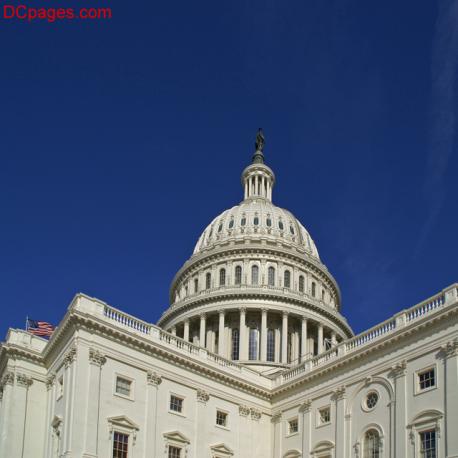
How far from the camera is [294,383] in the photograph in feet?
180

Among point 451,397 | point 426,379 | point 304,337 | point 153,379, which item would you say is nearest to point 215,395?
point 153,379

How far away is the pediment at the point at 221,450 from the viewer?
51191mm

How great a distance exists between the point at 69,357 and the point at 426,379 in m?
23.9

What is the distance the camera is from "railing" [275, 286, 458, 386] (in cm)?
4429

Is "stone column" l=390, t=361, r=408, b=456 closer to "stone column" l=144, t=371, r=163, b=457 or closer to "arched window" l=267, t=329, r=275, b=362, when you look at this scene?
"stone column" l=144, t=371, r=163, b=457

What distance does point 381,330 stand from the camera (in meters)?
49.1

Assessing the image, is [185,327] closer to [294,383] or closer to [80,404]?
[294,383]

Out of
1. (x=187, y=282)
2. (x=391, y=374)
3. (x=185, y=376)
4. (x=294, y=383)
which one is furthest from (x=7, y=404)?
(x=187, y=282)

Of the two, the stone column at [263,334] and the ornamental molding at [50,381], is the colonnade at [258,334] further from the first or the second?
the ornamental molding at [50,381]

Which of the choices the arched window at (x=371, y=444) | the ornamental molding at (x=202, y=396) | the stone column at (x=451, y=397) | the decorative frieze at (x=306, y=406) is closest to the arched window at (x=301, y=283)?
the decorative frieze at (x=306, y=406)

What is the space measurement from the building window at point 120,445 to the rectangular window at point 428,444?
1937 cm

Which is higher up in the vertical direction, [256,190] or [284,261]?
[256,190]

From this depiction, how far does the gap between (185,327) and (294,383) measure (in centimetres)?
2859

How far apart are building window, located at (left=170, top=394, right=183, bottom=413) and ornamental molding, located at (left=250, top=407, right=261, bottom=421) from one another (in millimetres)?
7756
